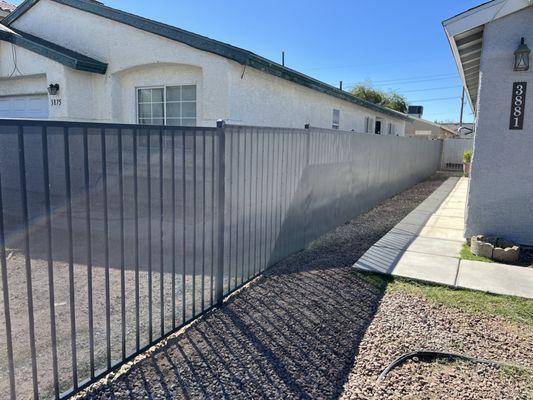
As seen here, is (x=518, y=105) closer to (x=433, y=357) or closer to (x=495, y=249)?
(x=495, y=249)

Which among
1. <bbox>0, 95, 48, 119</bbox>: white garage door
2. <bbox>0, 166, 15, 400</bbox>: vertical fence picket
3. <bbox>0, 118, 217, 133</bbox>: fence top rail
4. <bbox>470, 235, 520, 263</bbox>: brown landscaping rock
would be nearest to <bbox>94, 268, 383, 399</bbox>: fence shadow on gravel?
<bbox>0, 166, 15, 400</bbox>: vertical fence picket

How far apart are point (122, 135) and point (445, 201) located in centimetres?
1167

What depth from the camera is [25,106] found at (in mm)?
10641

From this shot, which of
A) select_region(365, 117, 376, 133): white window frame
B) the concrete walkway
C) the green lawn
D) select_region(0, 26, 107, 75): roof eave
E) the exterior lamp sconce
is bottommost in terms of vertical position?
the green lawn

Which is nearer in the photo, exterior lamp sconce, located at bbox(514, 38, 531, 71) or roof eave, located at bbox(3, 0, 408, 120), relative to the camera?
exterior lamp sconce, located at bbox(514, 38, 531, 71)

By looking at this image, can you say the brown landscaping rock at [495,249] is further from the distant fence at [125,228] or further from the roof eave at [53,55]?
the roof eave at [53,55]

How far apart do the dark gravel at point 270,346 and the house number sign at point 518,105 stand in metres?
3.94

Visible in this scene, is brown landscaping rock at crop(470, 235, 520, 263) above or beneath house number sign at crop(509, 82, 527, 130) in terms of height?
beneath

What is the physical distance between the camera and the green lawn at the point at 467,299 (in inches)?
178

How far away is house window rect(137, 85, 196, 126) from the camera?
8758 millimetres

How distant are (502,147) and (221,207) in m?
5.30

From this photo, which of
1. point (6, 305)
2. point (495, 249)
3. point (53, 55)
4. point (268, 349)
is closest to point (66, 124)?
point (6, 305)

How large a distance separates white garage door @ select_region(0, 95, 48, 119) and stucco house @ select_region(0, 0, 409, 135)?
0.03 meters

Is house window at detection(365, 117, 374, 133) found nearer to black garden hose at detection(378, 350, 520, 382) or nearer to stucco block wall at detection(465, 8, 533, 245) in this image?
stucco block wall at detection(465, 8, 533, 245)
